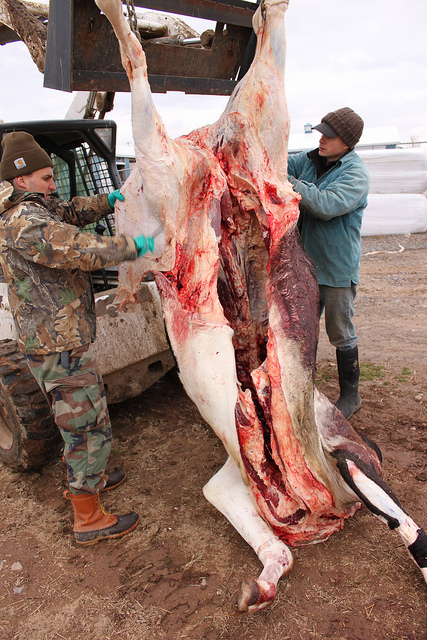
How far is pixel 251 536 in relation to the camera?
206 cm

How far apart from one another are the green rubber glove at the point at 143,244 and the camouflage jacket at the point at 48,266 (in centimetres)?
3

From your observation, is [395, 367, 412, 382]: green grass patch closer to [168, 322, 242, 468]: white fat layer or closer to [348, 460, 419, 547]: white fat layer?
[348, 460, 419, 547]: white fat layer

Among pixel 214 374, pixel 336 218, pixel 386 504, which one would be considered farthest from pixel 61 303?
pixel 336 218

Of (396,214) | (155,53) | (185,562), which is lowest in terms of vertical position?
(396,214)

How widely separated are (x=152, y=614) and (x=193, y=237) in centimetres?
172

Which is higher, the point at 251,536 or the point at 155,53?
the point at 155,53

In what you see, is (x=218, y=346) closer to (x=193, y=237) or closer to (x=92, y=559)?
(x=193, y=237)

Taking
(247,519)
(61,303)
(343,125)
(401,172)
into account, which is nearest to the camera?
(247,519)

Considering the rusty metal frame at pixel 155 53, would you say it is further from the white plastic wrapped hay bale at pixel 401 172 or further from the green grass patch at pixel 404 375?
the white plastic wrapped hay bale at pixel 401 172

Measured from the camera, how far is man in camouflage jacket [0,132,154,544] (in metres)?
2.14

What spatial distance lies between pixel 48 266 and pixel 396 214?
1239cm

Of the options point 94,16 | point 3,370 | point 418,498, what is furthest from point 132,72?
point 418,498

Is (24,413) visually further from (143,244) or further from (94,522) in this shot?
(143,244)

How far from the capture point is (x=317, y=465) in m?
2.03
